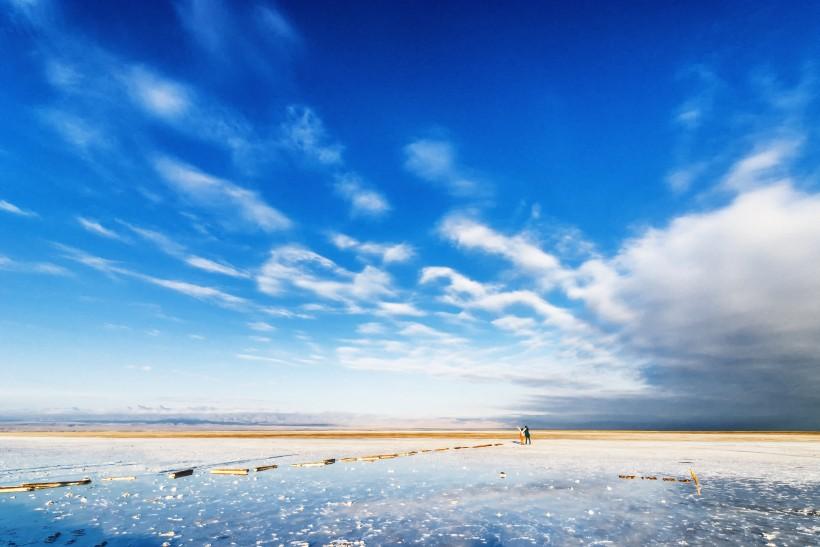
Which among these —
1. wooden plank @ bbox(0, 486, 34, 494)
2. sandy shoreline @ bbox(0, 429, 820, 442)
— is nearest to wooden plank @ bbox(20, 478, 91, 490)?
wooden plank @ bbox(0, 486, 34, 494)

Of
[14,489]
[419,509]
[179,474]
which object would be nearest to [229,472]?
[179,474]

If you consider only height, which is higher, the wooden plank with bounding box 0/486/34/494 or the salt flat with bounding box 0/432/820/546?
the salt flat with bounding box 0/432/820/546

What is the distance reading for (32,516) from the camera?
1452cm

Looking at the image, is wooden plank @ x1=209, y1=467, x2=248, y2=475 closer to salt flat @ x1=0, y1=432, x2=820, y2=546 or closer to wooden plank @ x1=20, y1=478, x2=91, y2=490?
salt flat @ x1=0, y1=432, x2=820, y2=546

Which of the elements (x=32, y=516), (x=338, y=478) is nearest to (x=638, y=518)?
(x=338, y=478)

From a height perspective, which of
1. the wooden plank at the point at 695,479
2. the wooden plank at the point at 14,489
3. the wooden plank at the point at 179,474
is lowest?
the wooden plank at the point at 14,489

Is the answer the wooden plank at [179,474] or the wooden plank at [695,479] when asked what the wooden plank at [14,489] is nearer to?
the wooden plank at [179,474]

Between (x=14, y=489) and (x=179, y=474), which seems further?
(x=179, y=474)

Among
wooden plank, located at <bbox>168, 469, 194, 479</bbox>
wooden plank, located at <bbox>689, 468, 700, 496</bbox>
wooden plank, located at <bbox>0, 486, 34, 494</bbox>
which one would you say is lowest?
wooden plank, located at <bbox>0, 486, 34, 494</bbox>

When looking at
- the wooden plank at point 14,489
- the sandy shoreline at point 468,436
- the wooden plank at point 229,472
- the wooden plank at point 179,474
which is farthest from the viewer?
the sandy shoreline at point 468,436

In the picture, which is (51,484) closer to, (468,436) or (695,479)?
(695,479)

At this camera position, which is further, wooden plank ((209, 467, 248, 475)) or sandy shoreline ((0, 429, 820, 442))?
sandy shoreline ((0, 429, 820, 442))

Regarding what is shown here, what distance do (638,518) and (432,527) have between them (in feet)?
22.0

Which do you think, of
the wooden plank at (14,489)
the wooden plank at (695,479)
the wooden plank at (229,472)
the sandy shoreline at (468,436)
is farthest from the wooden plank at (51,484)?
the sandy shoreline at (468,436)
